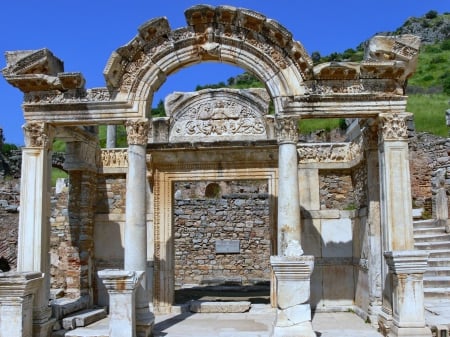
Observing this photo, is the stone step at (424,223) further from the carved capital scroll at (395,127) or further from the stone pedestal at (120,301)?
the stone pedestal at (120,301)

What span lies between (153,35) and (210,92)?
3510 millimetres

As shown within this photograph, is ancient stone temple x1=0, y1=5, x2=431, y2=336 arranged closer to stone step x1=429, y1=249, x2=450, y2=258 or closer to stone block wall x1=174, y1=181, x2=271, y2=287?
stone step x1=429, y1=249, x2=450, y2=258

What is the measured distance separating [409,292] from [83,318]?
20.4 ft

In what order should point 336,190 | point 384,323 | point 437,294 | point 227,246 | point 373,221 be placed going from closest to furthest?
point 384,323
point 373,221
point 437,294
point 336,190
point 227,246

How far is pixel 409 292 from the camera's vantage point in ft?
29.5

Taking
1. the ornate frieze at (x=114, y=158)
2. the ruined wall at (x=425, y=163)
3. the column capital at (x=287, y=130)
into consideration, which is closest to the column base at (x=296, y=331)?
the column capital at (x=287, y=130)

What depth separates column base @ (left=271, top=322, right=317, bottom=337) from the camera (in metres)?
8.74

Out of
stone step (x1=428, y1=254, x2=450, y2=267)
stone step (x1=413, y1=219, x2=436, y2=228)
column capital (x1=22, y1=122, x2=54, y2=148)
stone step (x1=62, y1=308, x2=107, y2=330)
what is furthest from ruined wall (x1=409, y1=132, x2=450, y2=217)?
column capital (x1=22, y1=122, x2=54, y2=148)

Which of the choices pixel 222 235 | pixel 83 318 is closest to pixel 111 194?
pixel 83 318

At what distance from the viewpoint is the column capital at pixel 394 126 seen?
9.99m

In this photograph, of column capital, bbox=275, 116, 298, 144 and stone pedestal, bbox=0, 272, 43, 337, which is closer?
stone pedestal, bbox=0, 272, 43, 337

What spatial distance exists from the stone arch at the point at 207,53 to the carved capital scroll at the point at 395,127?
1680 mm

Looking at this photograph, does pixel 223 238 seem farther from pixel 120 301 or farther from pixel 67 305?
pixel 120 301

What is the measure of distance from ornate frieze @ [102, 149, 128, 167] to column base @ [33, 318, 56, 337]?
4.54 meters
